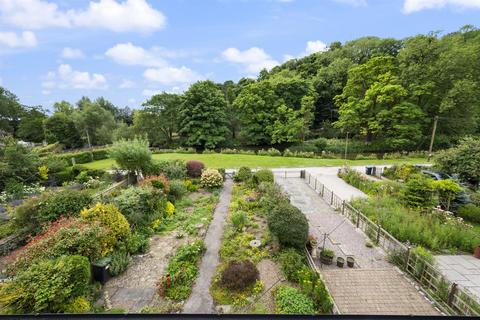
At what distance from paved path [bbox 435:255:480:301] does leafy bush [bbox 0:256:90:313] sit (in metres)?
10.6

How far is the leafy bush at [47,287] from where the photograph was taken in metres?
4.77

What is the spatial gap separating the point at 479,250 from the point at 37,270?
13767mm

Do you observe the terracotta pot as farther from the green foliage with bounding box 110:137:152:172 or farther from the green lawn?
the green foliage with bounding box 110:137:152:172

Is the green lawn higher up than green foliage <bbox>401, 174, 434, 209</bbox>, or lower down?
lower down

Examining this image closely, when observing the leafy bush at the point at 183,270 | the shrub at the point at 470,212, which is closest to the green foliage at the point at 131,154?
the leafy bush at the point at 183,270

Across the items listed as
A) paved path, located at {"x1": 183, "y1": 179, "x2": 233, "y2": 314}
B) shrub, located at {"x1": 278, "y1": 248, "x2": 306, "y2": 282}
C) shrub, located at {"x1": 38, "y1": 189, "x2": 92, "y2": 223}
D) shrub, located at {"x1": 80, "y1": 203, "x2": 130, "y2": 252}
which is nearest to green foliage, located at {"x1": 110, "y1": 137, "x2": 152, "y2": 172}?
shrub, located at {"x1": 38, "y1": 189, "x2": 92, "y2": 223}

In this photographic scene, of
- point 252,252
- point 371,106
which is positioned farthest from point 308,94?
point 252,252

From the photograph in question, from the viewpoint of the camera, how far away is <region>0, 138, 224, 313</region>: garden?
5.02m

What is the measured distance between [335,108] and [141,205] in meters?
37.2

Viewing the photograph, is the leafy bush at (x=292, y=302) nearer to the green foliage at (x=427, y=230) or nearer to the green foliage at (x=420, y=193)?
the green foliage at (x=427, y=230)

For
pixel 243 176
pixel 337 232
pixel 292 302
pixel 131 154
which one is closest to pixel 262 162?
pixel 243 176

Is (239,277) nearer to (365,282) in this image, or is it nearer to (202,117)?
(365,282)

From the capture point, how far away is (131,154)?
46.7 ft

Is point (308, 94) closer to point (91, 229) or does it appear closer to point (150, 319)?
point (91, 229)
